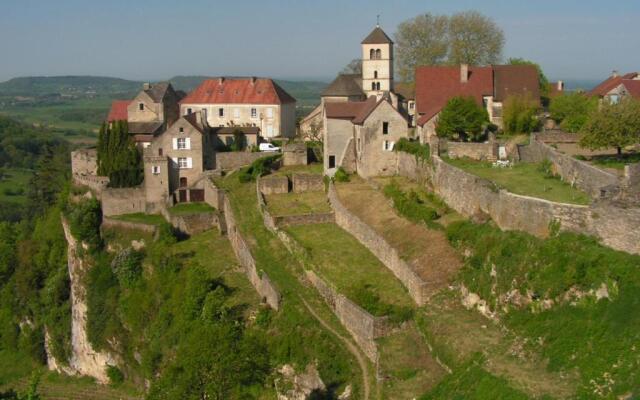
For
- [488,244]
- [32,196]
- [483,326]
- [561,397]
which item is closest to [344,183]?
[488,244]

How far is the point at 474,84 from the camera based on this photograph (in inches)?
2014

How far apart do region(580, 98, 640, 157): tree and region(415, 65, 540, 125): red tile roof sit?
14835mm

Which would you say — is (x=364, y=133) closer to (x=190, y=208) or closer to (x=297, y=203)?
(x=297, y=203)

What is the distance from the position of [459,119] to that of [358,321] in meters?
18.6

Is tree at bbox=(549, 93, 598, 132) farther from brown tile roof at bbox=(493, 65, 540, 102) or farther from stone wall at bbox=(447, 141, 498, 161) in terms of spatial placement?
stone wall at bbox=(447, 141, 498, 161)

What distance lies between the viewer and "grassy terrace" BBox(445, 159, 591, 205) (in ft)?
96.7

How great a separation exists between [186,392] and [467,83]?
3178 centimetres

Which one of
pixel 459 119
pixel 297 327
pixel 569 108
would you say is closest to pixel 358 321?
pixel 297 327

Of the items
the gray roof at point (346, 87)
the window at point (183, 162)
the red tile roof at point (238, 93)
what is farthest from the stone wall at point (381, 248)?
the red tile roof at point (238, 93)

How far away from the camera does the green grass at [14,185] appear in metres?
112

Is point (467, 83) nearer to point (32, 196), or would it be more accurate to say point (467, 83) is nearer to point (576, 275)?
point (576, 275)

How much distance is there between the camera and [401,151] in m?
43.5

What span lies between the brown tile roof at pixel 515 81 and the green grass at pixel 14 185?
73858 millimetres

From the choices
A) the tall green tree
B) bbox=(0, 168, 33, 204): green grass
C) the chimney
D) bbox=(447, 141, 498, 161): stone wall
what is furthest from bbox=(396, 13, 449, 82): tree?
bbox=(0, 168, 33, 204): green grass
